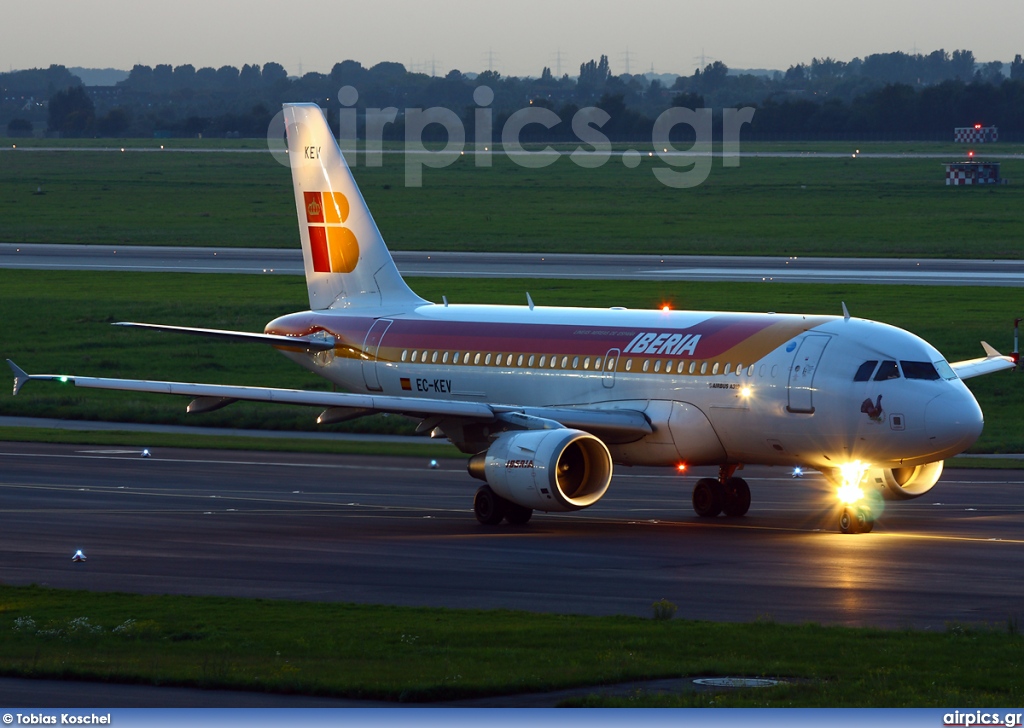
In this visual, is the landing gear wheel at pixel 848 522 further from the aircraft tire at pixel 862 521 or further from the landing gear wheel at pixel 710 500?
the landing gear wheel at pixel 710 500

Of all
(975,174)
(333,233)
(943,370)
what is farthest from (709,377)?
(975,174)

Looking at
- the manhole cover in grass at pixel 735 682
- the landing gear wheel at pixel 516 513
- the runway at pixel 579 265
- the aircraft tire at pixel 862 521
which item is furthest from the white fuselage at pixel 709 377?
the runway at pixel 579 265

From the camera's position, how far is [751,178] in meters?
180

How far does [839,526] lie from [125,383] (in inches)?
603

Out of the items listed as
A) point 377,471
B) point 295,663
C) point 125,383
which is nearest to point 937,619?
point 295,663

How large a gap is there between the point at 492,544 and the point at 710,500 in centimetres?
669

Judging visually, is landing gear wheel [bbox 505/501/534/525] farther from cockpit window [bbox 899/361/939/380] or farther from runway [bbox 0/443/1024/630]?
cockpit window [bbox 899/361/939/380]

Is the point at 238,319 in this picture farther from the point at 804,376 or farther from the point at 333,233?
Result: the point at 804,376

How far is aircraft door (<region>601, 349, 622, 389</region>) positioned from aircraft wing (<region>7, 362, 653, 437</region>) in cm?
104

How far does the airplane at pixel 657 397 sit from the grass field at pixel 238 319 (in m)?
15.0

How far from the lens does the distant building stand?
509ft

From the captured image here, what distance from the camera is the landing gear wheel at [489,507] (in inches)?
1362

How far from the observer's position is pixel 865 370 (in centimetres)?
3281

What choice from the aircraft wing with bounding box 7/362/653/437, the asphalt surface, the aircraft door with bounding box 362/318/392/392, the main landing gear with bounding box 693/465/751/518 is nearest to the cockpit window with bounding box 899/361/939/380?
the asphalt surface
